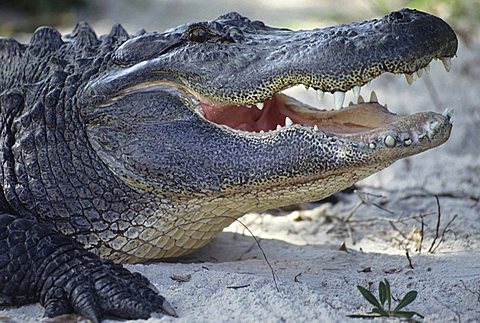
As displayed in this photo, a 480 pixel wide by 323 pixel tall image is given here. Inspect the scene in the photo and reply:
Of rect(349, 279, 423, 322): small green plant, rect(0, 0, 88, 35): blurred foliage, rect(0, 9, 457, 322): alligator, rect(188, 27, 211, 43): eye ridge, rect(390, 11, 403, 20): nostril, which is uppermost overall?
rect(0, 0, 88, 35): blurred foliage

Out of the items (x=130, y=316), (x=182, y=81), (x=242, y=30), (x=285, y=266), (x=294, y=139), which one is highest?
(x=242, y=30)

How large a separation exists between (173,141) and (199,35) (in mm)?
452

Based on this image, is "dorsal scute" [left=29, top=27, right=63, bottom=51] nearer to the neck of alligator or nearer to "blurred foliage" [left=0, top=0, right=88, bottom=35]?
the neck of alligator

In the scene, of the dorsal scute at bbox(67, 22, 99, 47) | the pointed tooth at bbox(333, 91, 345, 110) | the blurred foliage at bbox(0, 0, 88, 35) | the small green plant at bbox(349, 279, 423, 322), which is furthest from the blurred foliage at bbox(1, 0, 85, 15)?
the small green plant at bbox(349, 279, 423, 322)

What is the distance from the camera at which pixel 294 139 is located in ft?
10.2

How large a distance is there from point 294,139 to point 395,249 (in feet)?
Answer: 3.90

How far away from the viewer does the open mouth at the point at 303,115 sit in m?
3.23

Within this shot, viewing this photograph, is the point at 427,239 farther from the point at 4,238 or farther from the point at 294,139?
the point at 4,238

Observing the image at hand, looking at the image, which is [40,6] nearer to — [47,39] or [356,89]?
[47,39]

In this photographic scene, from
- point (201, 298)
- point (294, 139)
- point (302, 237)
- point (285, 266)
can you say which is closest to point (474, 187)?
point (302, 237)

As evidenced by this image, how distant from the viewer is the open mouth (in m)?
3.23

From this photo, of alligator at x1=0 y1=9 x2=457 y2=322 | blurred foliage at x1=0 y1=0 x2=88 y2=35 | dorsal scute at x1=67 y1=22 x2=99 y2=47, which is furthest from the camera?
blurred foliage at x1=0 y1=0 x2=88 y2=35

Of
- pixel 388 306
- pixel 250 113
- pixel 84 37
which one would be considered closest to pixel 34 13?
pixel 84 37

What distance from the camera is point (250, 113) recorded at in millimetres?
3537
